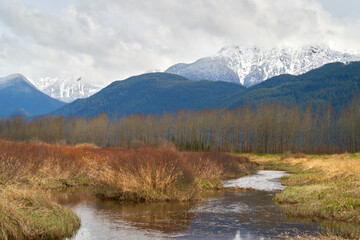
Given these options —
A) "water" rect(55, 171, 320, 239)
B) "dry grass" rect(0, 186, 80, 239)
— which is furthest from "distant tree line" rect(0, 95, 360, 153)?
"dry grass" rect(0, 186, 80, 239)

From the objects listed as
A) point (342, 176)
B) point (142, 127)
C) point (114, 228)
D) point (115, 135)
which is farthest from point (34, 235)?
point (115, 135)

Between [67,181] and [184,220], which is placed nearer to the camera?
[184,220]

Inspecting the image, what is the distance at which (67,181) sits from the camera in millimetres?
26156

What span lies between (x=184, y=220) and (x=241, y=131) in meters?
105

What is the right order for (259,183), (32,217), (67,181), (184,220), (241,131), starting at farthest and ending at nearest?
(241,131), (259,183), (67,181), (184,220), (32,217)

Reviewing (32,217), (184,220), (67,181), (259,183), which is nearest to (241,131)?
(259,183)

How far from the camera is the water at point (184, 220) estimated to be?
42.9 feet

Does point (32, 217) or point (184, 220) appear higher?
point (32, 217)

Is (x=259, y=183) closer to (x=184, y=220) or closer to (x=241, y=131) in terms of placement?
(x=184, y=220)

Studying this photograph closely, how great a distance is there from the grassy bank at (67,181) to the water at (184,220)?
90 centimetres

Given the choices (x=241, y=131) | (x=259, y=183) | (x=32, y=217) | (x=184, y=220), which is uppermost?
(x=241, y=131)

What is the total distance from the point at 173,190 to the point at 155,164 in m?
1.84

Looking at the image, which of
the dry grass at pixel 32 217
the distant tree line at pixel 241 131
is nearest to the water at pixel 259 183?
the dry grass at pixel 32 217

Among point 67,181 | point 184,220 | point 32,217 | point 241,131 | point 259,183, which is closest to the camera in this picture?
point 32,217
